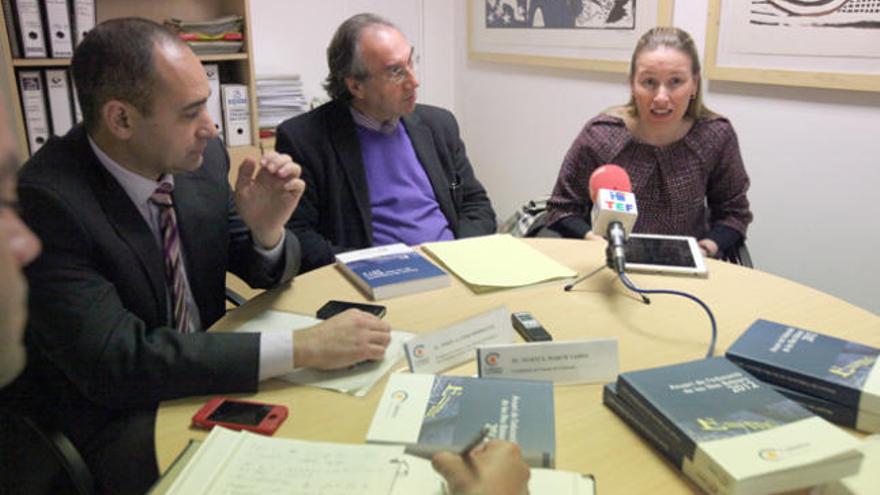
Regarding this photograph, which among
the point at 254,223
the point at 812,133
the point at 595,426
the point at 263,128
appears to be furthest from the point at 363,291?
the point at 263,128

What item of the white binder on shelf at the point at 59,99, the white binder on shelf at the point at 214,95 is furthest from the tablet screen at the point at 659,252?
the white binder on shelf at the point at 59,99

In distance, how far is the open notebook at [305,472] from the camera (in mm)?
800

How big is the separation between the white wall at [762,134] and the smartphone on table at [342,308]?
5.75ft

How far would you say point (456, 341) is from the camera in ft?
3.66

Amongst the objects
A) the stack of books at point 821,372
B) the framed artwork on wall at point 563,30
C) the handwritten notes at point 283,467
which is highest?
the framed artwork on wall at point 563,30

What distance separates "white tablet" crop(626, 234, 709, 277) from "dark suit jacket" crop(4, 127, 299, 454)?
95 centimetres

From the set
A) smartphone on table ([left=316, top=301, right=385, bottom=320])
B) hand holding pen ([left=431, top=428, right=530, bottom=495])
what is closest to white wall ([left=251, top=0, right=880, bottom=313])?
smartphone on table ([left=316, top=301, right=385, bottom=320])

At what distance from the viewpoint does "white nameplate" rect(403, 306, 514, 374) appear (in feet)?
3.54

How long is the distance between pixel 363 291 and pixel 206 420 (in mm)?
557

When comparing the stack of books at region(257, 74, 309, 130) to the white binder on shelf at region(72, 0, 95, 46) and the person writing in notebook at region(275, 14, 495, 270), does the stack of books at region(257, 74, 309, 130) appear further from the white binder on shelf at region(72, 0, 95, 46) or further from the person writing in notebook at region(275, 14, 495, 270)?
the person writing in notebook at region(275, 14, 495, 270)

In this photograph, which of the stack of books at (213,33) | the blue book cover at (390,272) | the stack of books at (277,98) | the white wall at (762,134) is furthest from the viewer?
the stack of books at (277,98)

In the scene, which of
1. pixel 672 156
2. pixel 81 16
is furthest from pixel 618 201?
pixel 81 16

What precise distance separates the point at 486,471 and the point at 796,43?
213 cm

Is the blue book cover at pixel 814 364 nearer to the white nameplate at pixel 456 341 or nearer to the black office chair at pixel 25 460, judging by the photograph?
the white nameplate at pixel 456 341
